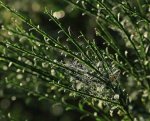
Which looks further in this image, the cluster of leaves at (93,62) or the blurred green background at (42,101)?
the blurred green background at (42,101)

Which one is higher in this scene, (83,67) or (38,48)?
(38,48)

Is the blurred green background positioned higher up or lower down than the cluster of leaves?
higher up

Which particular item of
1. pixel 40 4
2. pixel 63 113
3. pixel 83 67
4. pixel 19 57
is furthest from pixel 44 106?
pixel 83 67

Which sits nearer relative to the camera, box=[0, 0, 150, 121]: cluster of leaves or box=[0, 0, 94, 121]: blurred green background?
box=[0, 0, 150, 121]: cluster of leaves

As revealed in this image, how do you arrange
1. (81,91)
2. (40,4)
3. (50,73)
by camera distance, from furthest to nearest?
(40,4), (50,73), (81,91)

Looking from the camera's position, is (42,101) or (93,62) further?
(42,101)

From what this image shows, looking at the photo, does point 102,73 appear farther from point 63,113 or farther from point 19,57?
point 63,113

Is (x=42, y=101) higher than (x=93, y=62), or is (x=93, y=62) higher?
(x=42, y=101)

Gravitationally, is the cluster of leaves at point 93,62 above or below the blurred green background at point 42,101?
below

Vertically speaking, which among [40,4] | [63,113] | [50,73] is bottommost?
[50,73]

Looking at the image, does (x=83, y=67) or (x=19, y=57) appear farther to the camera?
(x=19, y=57)

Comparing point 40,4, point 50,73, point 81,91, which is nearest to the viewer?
point 81,91
